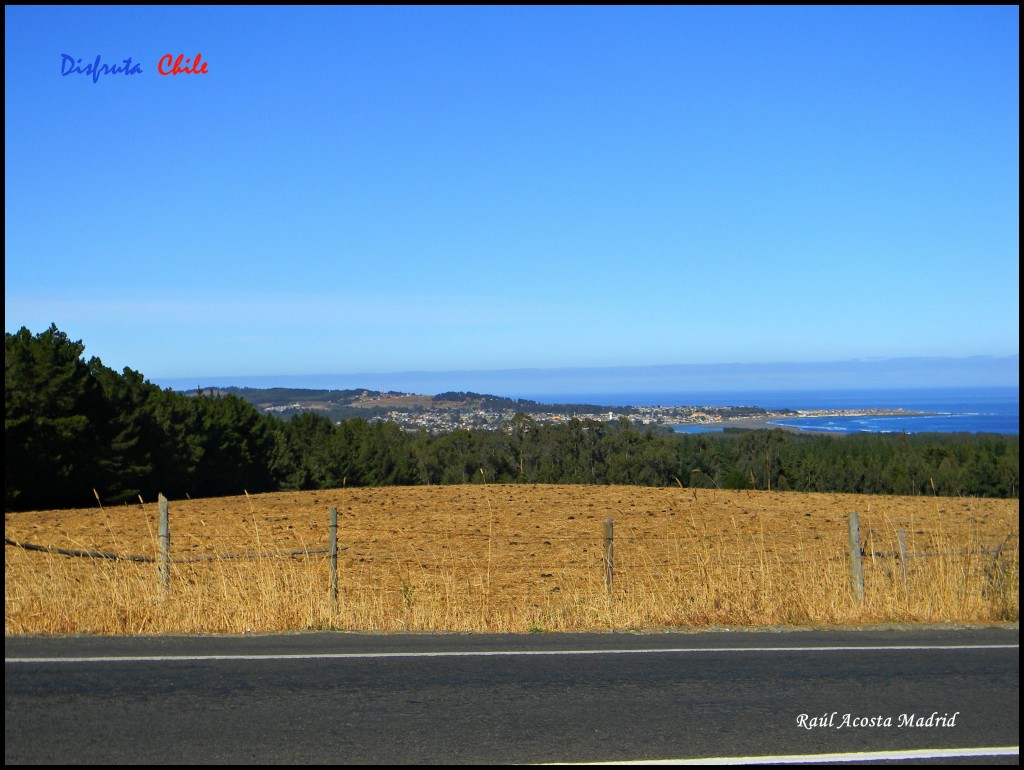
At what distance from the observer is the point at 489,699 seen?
6.61 meters

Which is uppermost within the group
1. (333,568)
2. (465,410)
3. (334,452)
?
(465,410)

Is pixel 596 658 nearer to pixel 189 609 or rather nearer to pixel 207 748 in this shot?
pixel 207 748

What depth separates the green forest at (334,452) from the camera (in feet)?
127

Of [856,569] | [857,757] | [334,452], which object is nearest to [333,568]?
[856,569]

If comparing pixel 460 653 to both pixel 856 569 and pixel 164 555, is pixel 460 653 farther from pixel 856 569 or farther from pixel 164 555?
pixel 856 569

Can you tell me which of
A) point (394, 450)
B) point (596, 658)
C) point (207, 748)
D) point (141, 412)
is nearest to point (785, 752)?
point (596, 658)

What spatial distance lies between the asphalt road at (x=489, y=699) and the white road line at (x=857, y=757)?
86 mm

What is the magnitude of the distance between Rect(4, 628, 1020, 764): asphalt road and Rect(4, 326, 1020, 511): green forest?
2955cm

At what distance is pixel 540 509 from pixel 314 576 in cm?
1854

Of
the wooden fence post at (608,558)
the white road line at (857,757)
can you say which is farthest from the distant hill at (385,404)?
the white road line at (857,757)

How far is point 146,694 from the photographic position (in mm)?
6613

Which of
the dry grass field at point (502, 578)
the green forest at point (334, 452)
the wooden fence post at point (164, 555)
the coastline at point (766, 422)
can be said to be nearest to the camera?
the dry grass field at point (502, 578)

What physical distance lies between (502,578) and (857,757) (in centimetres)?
1166

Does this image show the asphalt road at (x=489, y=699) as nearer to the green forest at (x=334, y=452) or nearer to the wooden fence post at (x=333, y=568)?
the wooden fence post at (x=333, y=568)
